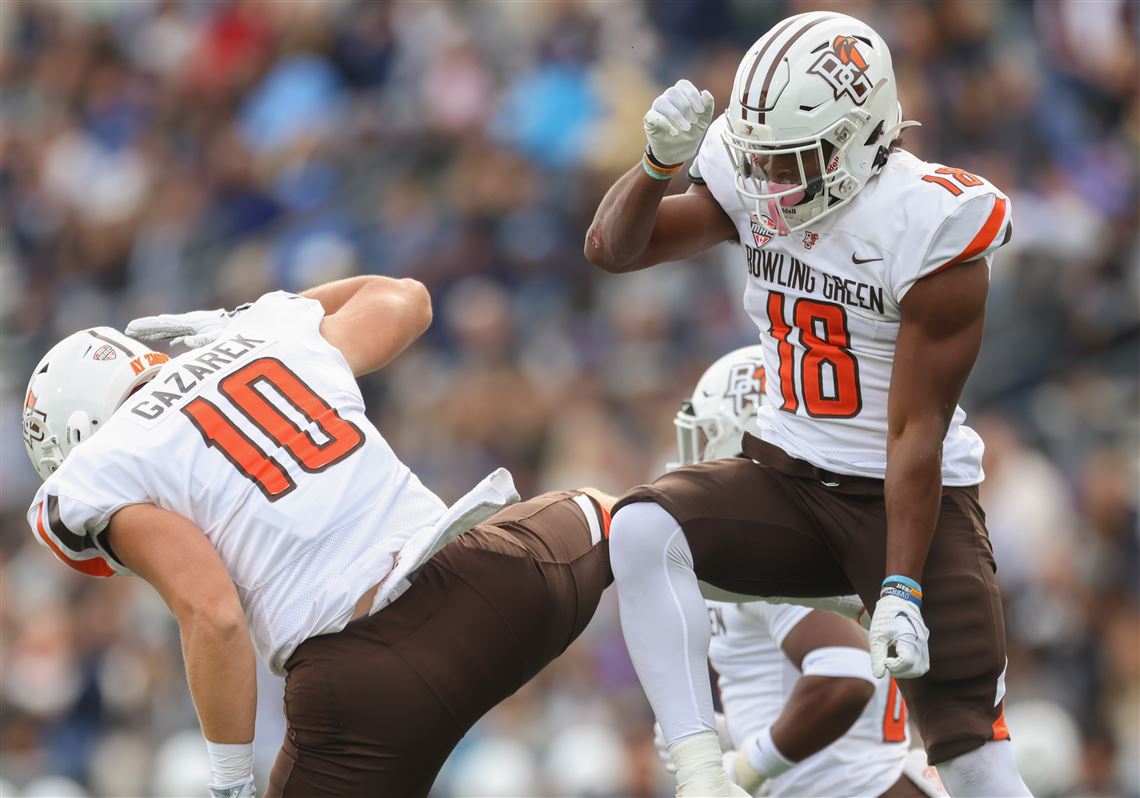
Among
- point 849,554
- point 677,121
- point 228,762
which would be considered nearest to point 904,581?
point 849,554

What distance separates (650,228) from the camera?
4246 mm

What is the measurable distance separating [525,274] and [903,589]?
20.3 feet

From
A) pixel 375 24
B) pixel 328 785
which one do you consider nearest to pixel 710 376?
pixel 328 785

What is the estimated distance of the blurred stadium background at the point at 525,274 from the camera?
812 cm

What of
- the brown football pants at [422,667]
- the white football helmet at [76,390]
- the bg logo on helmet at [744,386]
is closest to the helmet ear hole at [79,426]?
the white football helmet at [76,390]

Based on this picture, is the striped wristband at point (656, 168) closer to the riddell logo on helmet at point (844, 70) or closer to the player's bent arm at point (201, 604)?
the riddell logo on helmet at point (844, 70)

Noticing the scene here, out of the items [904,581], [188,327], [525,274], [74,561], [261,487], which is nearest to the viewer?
[904,581]

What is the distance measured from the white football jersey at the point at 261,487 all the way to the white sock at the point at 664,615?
527 mm

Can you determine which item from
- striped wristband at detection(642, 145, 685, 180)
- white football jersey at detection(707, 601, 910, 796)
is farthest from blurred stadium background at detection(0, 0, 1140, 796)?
striped wristband at detection(642, 145, 685, 180)

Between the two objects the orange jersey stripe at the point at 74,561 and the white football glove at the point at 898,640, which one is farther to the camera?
the orange jersey stripe at the point at 74,561

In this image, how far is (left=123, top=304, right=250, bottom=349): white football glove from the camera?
469cm

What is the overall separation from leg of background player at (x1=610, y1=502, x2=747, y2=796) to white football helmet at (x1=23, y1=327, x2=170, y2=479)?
4.66ft

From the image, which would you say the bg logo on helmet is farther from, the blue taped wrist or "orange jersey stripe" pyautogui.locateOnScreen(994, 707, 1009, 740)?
"orange jersey stripe" pyautogui.locateOnScreen(994, 707, 1009, 740)

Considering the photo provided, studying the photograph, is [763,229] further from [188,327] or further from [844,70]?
[188,327]
